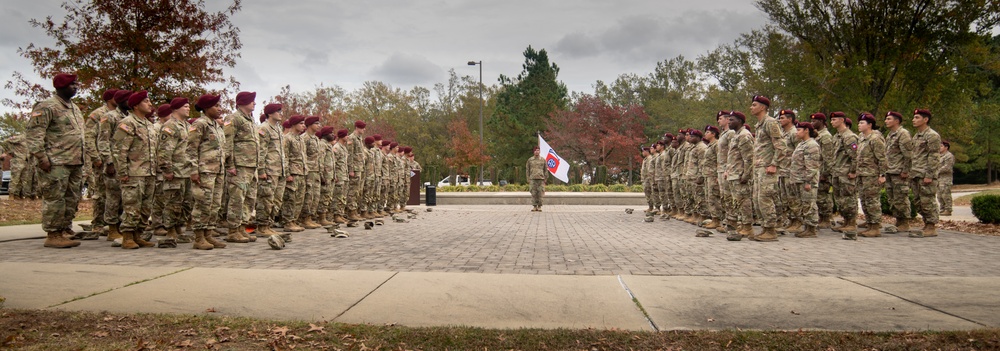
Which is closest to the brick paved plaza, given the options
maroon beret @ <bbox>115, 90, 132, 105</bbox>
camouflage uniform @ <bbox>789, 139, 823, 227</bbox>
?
camouflage uniform @ <bbox>789, 139, 823, 227</bbox>

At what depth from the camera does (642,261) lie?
6.96 meters

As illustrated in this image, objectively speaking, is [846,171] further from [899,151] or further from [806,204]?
[806,204]

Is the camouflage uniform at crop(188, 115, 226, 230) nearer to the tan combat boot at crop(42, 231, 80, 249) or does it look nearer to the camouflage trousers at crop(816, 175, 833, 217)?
the tan combat boot at crop(42, 231, 80, 249)

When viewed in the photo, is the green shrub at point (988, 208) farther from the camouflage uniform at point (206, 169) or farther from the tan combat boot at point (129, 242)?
the tan combat boot at point (129, 242)

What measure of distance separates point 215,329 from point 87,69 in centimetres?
1497

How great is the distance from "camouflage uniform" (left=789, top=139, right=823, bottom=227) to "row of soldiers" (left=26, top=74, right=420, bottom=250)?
28.8ft

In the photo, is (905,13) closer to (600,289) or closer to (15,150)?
(600,289)

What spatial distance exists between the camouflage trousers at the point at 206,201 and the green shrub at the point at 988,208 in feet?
48.3

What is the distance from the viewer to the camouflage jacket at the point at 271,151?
1002 centimetres

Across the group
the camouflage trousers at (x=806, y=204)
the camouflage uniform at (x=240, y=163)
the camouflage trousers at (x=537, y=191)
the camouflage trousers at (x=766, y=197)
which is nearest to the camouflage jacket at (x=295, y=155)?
the camouflage uniform at (x=240, y=163)

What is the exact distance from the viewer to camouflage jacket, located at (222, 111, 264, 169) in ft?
29.0

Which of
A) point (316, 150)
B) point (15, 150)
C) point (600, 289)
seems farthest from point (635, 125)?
point (600, 289)

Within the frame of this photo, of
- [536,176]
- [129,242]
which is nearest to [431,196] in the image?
[536,176]

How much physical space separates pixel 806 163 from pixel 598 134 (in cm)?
3082
